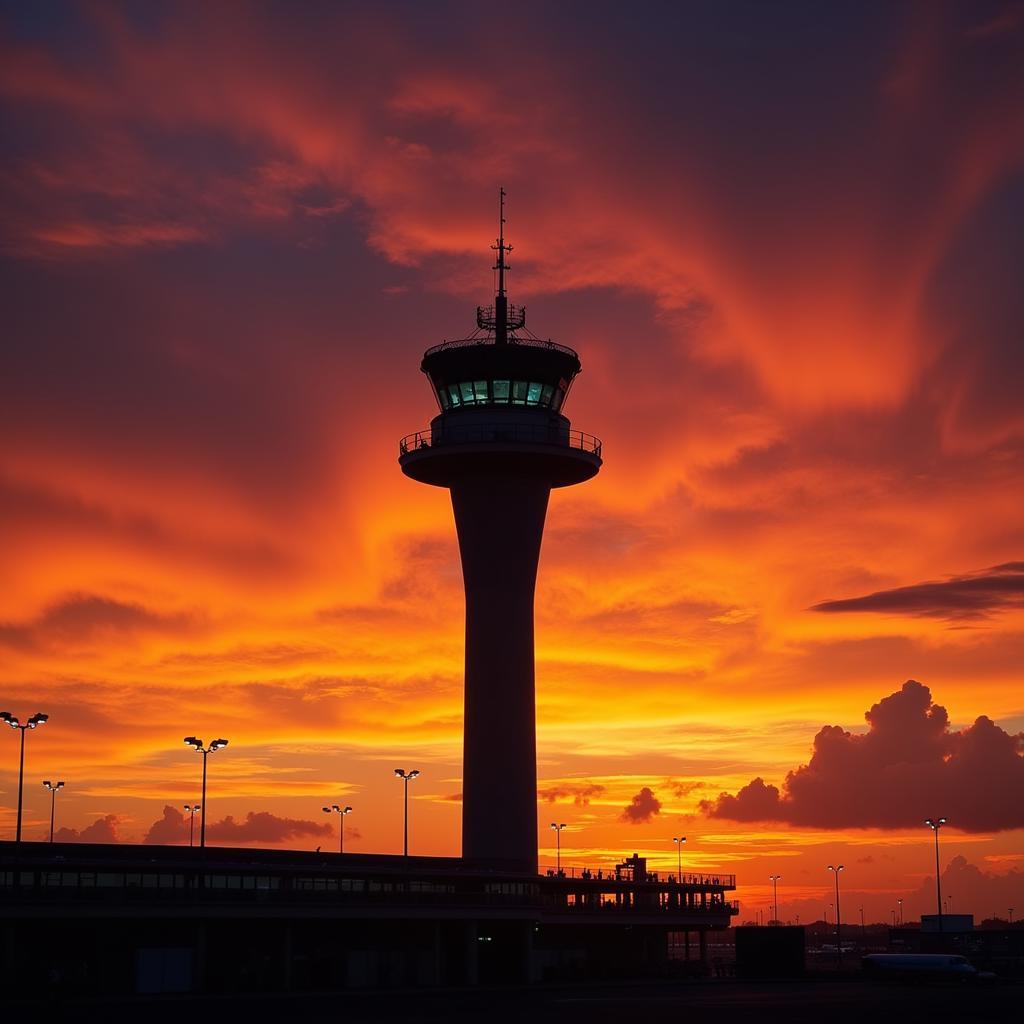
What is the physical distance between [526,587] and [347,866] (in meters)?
23.4

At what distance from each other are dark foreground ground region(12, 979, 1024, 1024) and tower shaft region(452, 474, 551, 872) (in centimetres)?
1487

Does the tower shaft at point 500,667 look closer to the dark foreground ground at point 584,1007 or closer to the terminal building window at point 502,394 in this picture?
the terminal building window at point 502,394

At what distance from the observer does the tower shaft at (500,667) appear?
9944 centimetres

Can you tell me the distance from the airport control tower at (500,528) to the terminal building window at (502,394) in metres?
0.07

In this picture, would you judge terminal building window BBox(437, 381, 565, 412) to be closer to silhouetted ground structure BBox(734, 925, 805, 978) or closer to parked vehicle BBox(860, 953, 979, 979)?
silhouetted ground structure BBox(734, 925, 805, 978)

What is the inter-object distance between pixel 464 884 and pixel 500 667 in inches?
574

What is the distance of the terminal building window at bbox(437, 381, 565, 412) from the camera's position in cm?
10488

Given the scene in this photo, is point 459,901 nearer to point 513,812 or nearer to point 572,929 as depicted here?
point 513,812

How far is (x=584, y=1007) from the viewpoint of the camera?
65.2 m

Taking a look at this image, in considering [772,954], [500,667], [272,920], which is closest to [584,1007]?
[272,920]

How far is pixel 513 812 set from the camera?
99375mm

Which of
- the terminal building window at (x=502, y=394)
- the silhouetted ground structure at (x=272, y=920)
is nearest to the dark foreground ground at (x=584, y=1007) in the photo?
the silhouetted ground structure at (x=272, y=920)

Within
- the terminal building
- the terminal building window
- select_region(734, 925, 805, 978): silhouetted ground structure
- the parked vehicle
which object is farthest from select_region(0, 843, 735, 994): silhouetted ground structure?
the terminal building window

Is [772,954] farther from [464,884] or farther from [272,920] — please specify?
[272,920]
